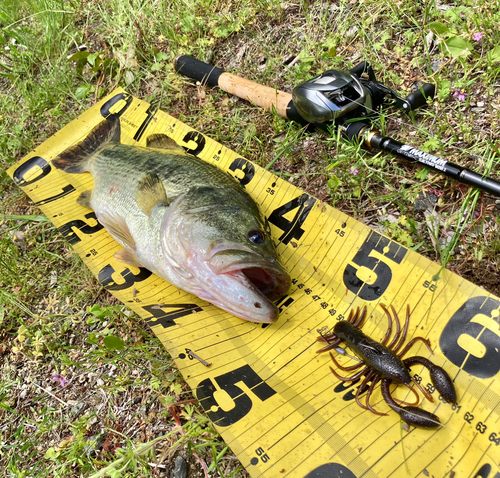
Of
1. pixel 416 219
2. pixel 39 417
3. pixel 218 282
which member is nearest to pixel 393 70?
pixel 416 219

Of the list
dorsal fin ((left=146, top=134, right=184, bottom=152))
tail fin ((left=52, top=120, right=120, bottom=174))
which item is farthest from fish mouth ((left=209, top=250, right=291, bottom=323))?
tail fin ((left=52, top=120, right=120, bottom=174))

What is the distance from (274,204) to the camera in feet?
10.7

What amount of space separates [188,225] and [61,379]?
1.80 m

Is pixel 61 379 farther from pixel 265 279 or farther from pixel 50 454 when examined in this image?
pixel 265 279

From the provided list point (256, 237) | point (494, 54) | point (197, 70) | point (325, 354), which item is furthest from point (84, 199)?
point (494, 54)

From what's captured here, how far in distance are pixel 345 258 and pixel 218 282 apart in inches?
38.6

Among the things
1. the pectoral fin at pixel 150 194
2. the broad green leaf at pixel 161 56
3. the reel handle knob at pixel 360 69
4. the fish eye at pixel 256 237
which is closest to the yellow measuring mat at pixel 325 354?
the fish eye at pixel 256 237

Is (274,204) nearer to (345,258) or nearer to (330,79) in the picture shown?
(345,258)

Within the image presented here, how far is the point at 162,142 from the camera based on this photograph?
375 centimetres

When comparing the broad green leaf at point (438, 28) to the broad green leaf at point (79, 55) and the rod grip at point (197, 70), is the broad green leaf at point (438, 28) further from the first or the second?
the broad green leaf at point (79, 55)

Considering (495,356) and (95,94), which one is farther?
(95,94)

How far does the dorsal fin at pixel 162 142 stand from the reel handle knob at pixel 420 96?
2156mm

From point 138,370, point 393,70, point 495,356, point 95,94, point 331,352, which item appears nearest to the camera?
point 495,356

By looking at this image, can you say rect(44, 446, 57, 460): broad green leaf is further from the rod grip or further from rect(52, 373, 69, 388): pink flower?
the rod grip
